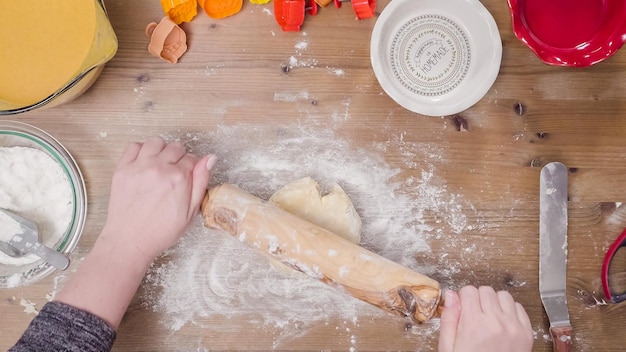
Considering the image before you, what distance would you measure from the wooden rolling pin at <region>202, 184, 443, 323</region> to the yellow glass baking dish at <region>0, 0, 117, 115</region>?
13.6 inches

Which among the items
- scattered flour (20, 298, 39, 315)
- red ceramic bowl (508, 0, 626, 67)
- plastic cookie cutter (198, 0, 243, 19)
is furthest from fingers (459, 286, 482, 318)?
scattered flour (20, 298, 39, 315)

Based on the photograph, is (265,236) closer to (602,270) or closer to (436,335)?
(436,335)

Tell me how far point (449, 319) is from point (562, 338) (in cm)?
24

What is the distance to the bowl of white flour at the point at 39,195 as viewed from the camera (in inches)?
42.5

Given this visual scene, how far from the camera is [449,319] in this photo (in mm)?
1030

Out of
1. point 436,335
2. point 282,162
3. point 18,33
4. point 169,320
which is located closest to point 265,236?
point 282,162

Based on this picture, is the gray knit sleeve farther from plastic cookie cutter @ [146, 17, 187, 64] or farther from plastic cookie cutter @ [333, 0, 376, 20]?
plastic cookie cutter @ [333, 0, 376, 20]

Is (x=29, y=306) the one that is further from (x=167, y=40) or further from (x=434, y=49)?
(x=434, y=49)

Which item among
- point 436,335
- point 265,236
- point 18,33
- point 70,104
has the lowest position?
point 436,335

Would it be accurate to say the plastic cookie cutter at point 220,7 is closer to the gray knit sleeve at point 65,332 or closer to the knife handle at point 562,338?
the gray knit sleeve at point 65,332

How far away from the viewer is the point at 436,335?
3.71 ft

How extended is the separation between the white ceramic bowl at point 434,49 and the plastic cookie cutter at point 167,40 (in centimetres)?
38

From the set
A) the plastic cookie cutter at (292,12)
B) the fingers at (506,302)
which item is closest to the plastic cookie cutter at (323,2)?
the plastic cookie cutter at (292,12)

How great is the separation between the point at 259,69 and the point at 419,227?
1.46ft
